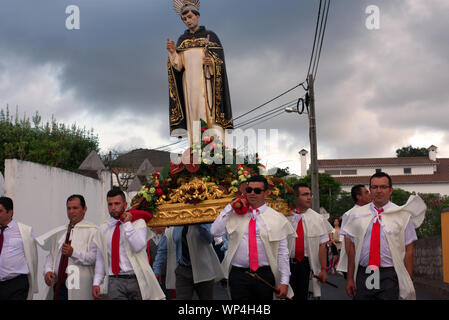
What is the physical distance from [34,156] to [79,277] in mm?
15670

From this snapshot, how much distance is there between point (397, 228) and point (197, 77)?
11.9 ft

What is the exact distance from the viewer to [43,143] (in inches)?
833

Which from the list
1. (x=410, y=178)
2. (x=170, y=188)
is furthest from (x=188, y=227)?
(x=410, y=178)

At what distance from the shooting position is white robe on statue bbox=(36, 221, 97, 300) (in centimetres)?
618

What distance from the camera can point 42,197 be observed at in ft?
35.3

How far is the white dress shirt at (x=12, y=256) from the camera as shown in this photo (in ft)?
20.4

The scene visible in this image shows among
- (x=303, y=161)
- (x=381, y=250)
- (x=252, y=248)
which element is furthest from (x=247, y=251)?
(x=303, y=161)

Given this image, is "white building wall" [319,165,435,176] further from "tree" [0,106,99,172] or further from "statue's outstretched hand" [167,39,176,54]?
"statue's outstretched hand" [167,39,176,54]

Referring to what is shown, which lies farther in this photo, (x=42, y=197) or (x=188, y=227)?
(x=42, y=197)

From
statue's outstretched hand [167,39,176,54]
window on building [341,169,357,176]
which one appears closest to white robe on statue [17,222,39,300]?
statue's outstretched hand [167,39,176,54]

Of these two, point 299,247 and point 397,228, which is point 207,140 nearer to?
point 299,247

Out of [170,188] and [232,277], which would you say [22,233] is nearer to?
[170,188]

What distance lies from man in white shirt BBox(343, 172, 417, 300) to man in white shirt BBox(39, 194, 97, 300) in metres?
2.91

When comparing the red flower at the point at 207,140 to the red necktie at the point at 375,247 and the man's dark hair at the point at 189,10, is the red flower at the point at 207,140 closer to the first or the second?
the man's dark hair at the point at 189,10
